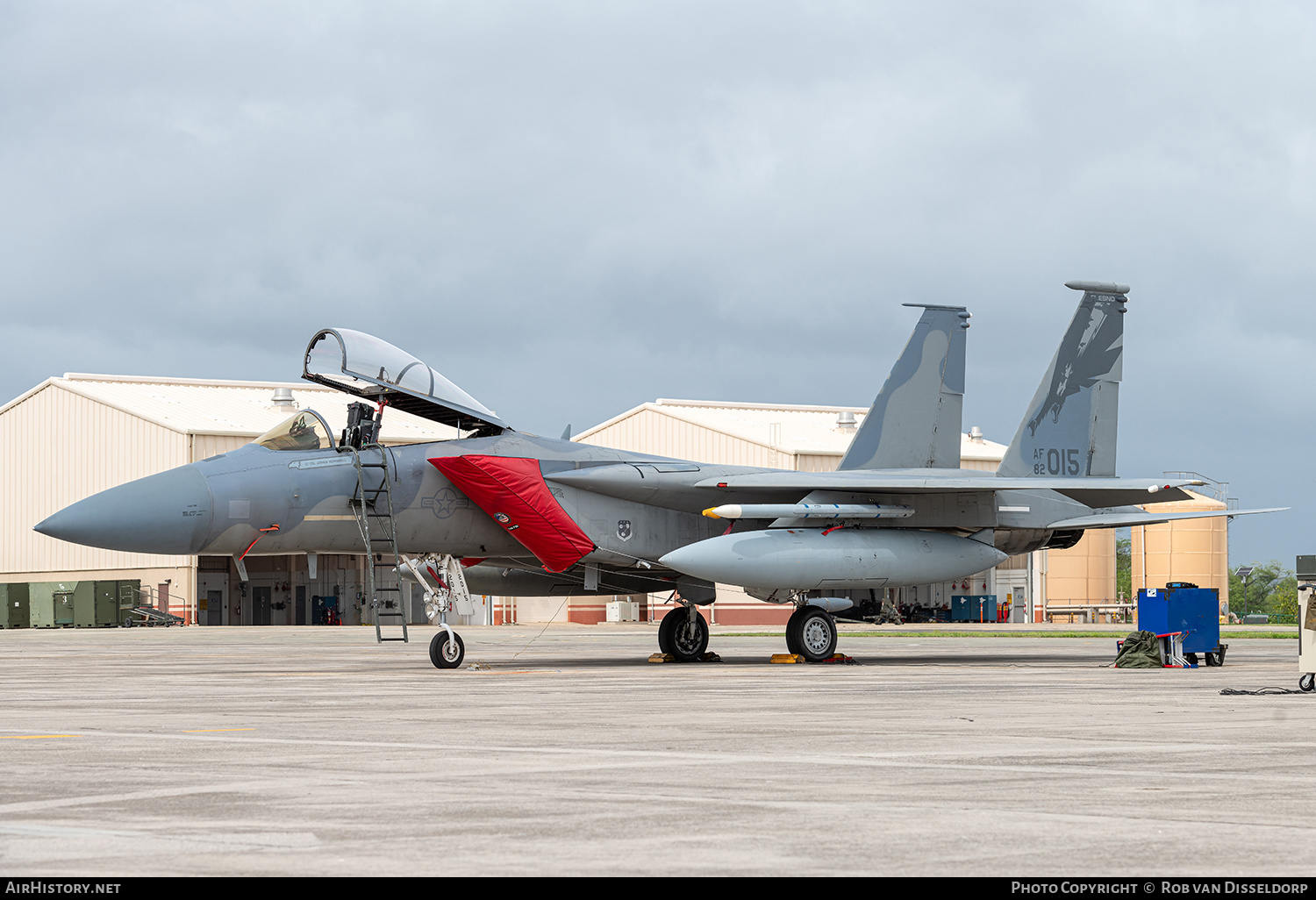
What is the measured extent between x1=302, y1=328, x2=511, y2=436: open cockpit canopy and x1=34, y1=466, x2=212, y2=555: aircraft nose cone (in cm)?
206

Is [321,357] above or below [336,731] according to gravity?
above

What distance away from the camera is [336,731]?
10.3m

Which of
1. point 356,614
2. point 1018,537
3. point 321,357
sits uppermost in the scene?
point 321,357

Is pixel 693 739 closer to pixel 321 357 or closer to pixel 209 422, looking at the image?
pixel 321 357

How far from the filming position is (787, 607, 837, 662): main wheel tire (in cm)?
2072

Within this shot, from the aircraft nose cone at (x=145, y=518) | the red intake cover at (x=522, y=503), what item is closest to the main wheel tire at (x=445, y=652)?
the red intake cover at (x=522, y=503)

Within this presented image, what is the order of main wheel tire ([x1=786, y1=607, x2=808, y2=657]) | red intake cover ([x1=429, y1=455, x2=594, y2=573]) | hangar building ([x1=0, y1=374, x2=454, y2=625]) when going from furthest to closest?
hangar building ([x1=0, y1=374, x2=454, y2=625]), main wheel tire ([x1=786, y1=607, x2=808, y2=657]), red intake cover ([x1=429, y1=455, x2=594, y2=573])

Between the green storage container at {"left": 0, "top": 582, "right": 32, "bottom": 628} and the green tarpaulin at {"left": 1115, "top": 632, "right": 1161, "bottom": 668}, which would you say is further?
the green storage container at {"left": 0, "top": 582, "right": 32, "bottom": 628}

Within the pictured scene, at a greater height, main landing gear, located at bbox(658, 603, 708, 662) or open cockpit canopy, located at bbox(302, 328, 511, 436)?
open cockpit canopy, located at bbox(302, 328, 511, 436)

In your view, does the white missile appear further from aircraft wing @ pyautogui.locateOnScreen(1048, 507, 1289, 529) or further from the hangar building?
the hangar building

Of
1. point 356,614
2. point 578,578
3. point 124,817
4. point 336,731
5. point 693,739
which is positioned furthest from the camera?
point 356,614

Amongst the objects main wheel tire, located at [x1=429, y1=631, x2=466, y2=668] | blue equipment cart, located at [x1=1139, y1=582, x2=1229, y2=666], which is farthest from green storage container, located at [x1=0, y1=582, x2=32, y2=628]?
blue equipment cart, located at [x1=1139, y1=582, x2=1229, y2=666]

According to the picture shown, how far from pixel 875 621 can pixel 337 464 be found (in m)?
37.9

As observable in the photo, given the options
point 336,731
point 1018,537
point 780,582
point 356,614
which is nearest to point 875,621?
point 356,614
